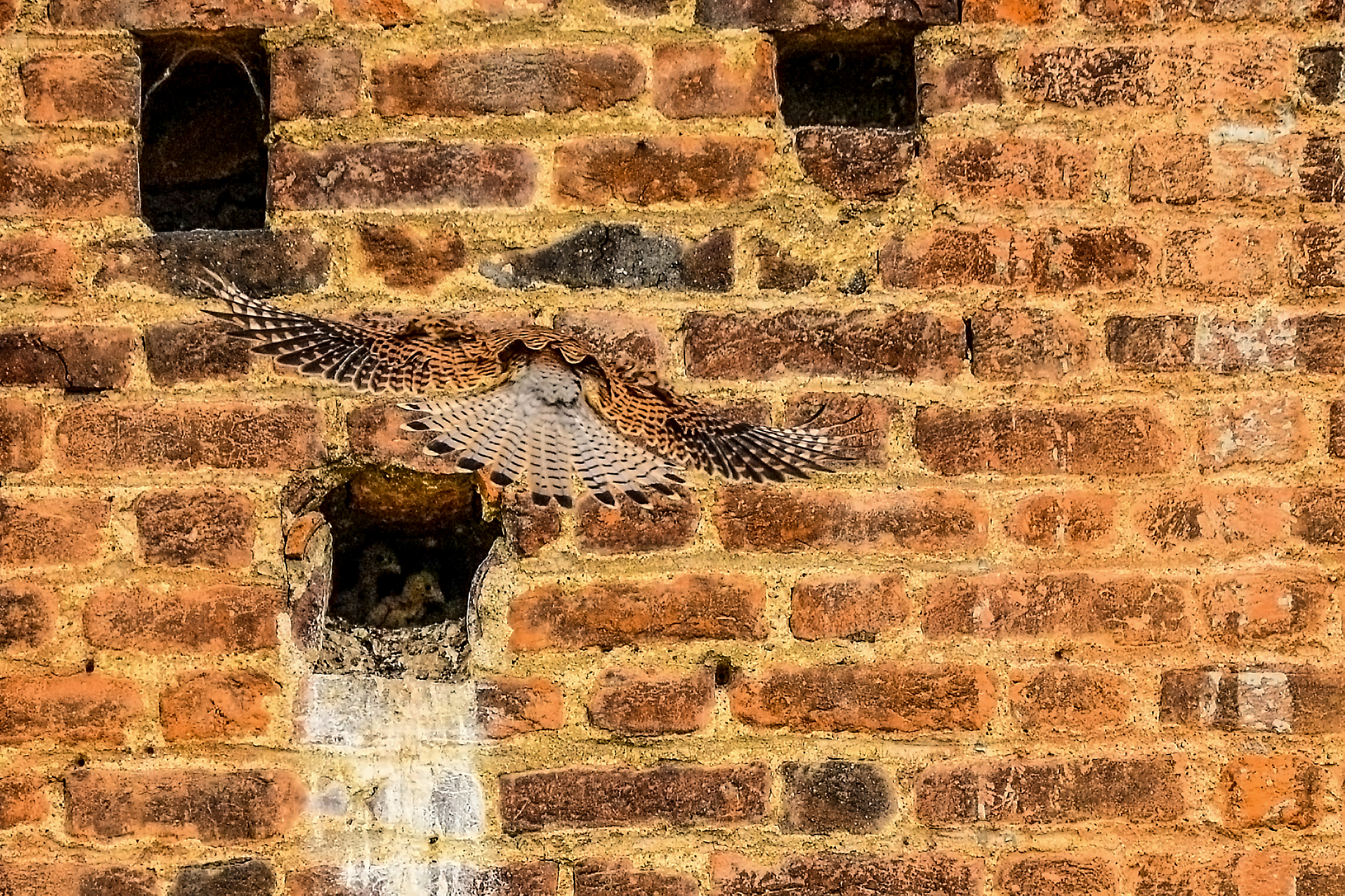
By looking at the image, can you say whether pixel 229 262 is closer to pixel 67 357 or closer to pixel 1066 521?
pixel 67 357

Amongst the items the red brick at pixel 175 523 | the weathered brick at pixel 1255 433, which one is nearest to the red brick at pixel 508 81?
the red brick at pixel 175 523

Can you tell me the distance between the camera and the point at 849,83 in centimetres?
120

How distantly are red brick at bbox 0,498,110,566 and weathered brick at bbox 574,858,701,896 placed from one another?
0.60 m

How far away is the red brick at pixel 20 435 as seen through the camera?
3.74 feet

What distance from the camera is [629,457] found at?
1.15m

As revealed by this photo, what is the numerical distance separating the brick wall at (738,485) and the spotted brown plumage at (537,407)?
0.04 metres

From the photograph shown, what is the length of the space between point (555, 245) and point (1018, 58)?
508 mm

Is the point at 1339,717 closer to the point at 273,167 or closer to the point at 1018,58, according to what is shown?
the point at 1018,58

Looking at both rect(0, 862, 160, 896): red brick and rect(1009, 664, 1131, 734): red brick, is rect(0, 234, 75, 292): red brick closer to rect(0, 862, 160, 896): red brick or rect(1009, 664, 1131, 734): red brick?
rect(0, 862, 160, 896): red brick

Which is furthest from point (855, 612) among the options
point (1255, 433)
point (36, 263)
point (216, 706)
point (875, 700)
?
point (36, 263)

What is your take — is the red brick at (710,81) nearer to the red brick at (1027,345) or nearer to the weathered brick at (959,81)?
the weathered brick at (959,81)

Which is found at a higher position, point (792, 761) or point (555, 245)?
point (555, 245)

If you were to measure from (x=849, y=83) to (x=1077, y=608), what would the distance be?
601 mm

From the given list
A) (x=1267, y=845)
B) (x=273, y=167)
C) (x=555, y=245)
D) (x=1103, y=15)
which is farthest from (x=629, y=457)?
(x=1267, y=845)
